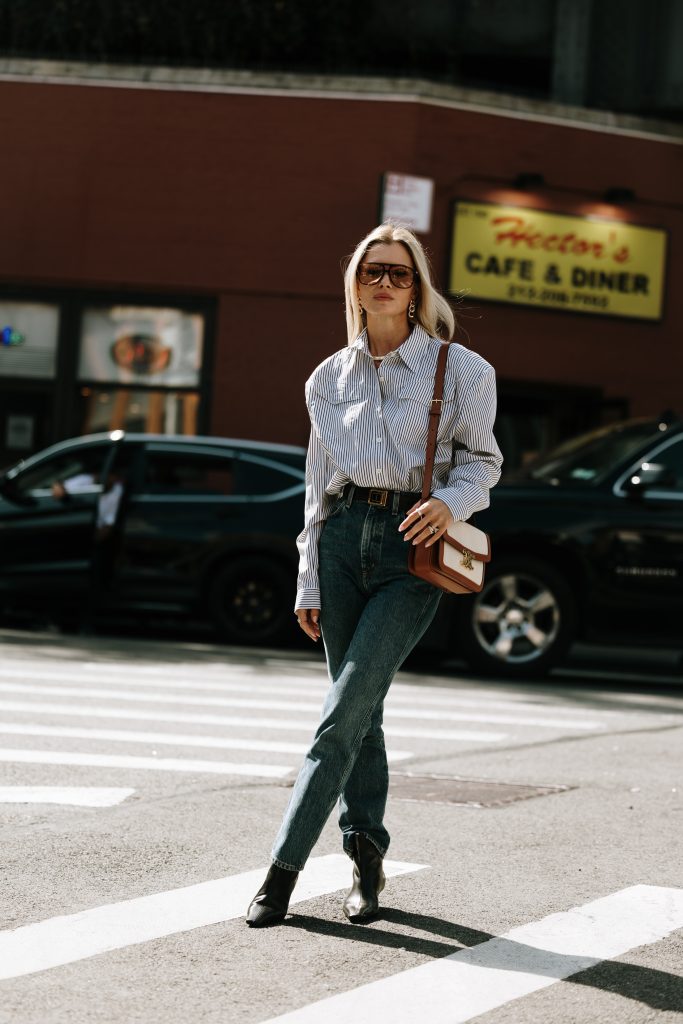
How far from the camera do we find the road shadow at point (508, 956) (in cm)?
410

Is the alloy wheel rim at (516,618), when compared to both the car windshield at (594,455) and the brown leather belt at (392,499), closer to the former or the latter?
the car windshield at (594,455)

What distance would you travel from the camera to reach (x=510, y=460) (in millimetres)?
18953

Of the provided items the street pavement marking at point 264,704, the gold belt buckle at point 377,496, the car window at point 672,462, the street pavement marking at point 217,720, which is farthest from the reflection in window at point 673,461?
the gold belt buckle at point 377,496

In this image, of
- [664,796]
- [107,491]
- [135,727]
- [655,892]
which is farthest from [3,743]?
[107,491]

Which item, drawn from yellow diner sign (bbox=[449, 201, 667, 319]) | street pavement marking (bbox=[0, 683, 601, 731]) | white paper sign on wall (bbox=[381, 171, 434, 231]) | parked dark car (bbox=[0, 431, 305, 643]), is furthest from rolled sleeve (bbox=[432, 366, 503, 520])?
yellow diner sign (bbox=[449, 201, 667, 319])

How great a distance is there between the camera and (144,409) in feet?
61.5

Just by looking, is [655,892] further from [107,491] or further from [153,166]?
[153,166]

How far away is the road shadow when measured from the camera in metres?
4.10

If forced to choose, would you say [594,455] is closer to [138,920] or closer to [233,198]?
[233,198]

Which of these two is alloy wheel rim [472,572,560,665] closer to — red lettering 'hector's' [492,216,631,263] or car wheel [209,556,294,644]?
car wheel [209,556,294,644]

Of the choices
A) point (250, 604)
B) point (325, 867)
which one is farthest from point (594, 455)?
point (325, 867)

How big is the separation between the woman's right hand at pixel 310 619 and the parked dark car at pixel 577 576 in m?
6.75

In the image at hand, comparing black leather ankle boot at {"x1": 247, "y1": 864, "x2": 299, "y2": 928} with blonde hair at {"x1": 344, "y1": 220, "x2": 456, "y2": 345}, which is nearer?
black leather ankle boot at {"x1": 247, "y1": 864, "x2": 299, "y2": 928}

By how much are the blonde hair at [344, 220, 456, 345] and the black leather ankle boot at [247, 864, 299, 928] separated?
1528mm
